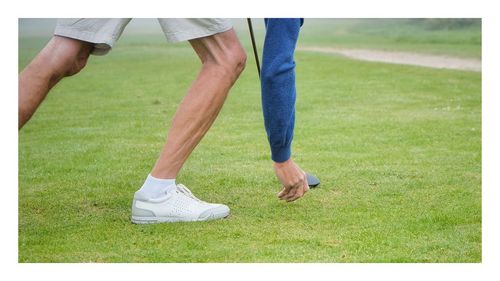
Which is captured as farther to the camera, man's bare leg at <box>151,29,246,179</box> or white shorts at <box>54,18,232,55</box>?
man's bare leg at <box>151,29,246,179</box>

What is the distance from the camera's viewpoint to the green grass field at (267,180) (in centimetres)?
313

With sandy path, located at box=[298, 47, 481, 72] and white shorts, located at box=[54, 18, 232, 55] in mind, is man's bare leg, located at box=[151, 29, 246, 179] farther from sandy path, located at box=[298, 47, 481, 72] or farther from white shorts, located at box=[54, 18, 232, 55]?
sandy path, located at box=[298, 47, 481, 72]

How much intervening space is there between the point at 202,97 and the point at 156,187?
0.40 metres

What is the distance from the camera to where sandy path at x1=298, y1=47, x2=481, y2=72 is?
1268 cm

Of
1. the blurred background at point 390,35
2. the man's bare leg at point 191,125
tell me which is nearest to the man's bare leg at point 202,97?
the man's bare leg at point 191,125

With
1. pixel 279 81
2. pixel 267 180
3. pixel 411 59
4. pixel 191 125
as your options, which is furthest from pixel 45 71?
pixel 411 59

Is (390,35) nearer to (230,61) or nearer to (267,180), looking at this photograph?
(267,180)

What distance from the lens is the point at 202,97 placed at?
11.4 ft

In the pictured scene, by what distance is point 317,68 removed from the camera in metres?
12.5

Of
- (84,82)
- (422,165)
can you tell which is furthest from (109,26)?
(84,82)

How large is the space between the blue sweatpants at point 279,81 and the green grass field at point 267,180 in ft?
1.12

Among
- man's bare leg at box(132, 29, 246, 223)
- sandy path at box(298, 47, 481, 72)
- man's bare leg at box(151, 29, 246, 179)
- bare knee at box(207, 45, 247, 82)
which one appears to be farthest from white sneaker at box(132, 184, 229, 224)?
sandy path at box(298, 47, 481, 72)

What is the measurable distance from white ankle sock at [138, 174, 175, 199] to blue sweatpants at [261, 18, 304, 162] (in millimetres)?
438
